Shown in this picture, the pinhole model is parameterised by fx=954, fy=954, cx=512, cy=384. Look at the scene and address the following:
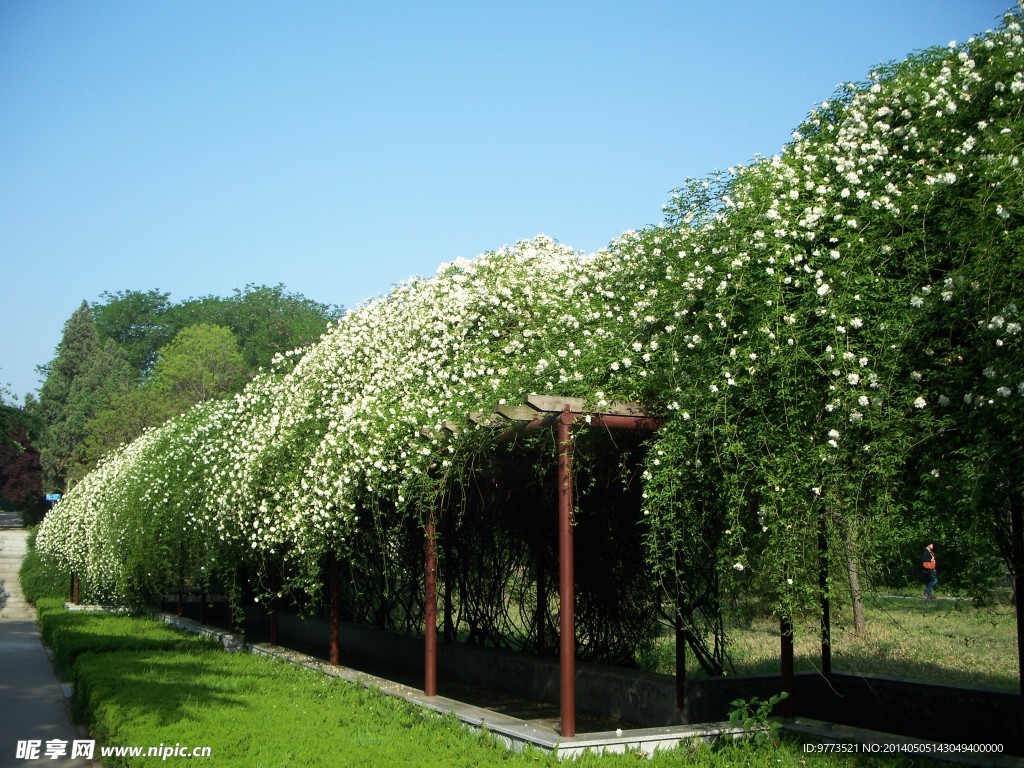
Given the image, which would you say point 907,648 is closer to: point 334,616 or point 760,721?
point 760,721

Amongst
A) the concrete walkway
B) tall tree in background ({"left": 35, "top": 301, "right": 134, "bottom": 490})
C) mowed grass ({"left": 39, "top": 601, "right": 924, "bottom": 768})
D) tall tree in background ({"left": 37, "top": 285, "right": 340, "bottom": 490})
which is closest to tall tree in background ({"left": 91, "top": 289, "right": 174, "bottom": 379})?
tall tree in background ({"left": 37, "top": 285, "right": 340, "bottom": 490})

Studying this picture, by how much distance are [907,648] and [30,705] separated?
11.4 meters

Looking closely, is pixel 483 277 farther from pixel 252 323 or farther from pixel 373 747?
pixel 252 323

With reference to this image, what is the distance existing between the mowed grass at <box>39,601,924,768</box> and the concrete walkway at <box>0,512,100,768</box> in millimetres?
318

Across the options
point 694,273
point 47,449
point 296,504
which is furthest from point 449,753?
point 47,449

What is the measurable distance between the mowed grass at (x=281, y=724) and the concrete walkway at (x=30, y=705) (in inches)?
12.5

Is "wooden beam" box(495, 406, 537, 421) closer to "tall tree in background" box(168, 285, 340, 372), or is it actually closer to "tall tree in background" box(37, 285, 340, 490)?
"tall tree in background" box(37, 285, 340, 490)

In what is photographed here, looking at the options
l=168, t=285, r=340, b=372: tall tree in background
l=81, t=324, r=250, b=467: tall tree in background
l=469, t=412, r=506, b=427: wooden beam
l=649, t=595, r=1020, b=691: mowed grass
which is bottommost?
l=649, t=595, r=1020, b=691: mowed grass

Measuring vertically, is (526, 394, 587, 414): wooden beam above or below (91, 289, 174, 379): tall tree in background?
below

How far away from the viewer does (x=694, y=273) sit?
22.2ft

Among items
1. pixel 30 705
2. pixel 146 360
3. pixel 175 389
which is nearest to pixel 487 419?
pixel 30 705

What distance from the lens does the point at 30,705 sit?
12305 millimetres

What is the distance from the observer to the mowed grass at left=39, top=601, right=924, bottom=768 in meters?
6.21

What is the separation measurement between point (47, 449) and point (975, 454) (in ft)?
200
